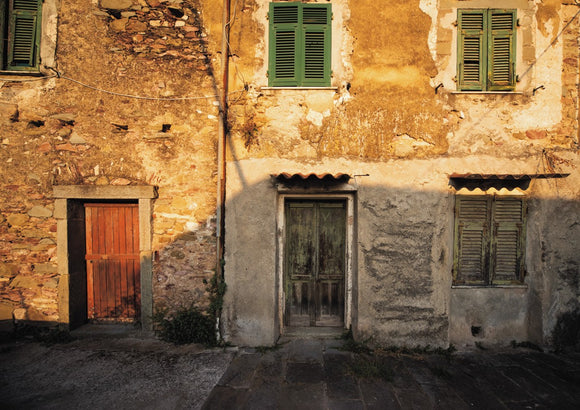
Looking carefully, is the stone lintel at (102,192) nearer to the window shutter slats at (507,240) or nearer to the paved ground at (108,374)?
the paved ground at (108,374)

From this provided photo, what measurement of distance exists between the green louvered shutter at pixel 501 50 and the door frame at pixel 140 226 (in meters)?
6.02

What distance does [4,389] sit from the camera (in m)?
3.48

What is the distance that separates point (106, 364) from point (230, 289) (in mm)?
2006

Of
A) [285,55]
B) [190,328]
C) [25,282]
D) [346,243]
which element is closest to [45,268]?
[25,282]

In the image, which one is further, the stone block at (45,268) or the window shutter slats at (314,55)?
the stone block at (45,268)

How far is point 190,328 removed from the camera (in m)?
4.54

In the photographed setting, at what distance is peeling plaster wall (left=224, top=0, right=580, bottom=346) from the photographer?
177 inches

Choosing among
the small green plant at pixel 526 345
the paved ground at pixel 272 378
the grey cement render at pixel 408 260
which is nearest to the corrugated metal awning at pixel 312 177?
the grey cement render at pixel 408 260

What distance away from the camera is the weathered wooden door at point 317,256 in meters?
4.89

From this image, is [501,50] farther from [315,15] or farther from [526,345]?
[526,345]

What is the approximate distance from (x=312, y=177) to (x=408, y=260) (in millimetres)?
2094

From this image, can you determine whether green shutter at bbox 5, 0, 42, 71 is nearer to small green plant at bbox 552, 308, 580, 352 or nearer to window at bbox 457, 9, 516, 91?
window at bbox 457, 9, 516, 91

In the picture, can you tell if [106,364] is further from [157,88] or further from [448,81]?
[448,81]

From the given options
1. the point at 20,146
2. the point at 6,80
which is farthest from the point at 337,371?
the point at 6,80
